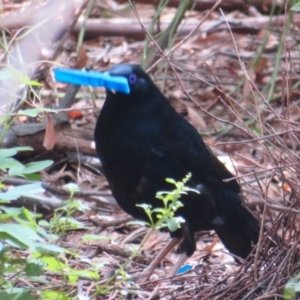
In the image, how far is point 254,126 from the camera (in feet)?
20.1

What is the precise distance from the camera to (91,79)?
3.34 metres

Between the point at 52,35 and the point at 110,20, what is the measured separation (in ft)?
8.52

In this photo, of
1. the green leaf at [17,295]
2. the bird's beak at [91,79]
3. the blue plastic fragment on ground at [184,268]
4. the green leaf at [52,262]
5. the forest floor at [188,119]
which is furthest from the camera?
the blue plastic fragment on ground at [184,268]

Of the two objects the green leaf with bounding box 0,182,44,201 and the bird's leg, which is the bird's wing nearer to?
the bird's leg

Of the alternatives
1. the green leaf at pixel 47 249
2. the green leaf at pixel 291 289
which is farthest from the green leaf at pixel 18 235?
the green leaf at pixel 291 289

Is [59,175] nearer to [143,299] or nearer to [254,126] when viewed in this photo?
[254,126]

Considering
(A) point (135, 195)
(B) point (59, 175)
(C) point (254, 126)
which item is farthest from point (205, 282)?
(C) point (254, 126)

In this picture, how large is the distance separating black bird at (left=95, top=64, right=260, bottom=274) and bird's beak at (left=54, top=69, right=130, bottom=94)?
68mm

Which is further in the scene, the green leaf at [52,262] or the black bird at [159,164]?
the black bird at [159,164]

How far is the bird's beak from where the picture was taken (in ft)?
10.7

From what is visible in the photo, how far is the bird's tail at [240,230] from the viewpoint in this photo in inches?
170

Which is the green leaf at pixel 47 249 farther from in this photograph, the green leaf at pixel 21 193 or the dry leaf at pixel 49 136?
the dry leaf at pixel 49 136

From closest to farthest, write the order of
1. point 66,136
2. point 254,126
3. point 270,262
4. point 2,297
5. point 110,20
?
1. point 2,297
2. point 270,262
3. point 66,136
4. point 254,126
5. point 110,20

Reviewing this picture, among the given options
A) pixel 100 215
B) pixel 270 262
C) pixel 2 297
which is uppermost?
pixel 2 297
